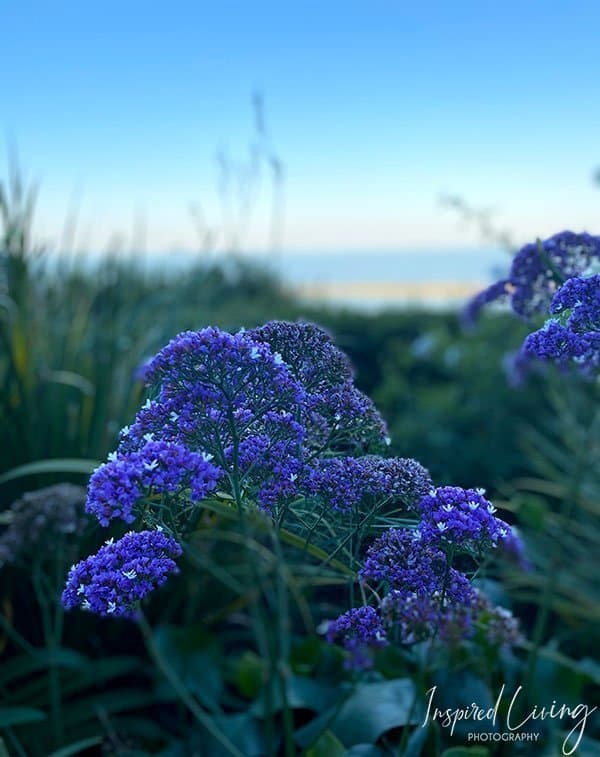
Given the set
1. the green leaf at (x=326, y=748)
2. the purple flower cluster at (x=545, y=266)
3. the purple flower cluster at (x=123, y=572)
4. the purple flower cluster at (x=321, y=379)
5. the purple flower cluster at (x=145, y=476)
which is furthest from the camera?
the green leaf at (x=326, y=748)

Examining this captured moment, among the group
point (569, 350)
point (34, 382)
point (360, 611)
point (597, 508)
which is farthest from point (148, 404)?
point (597, 508)

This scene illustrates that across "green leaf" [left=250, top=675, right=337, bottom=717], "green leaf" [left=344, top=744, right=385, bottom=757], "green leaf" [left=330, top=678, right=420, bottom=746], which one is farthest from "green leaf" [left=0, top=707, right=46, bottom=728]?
"green leaf" [left=344, top=744, right=385, bottom=757]

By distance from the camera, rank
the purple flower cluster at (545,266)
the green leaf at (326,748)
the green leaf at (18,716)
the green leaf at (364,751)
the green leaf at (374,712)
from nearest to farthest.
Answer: the purple flower cluster at (545,266)
the green leaf at (326,748)
the green leaf at (364,751)
the green leaf at (374,712)
the green leaf at (18,716)

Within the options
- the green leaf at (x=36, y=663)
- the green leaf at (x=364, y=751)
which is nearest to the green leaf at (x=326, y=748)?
the green leaf at (x=364, y=751)

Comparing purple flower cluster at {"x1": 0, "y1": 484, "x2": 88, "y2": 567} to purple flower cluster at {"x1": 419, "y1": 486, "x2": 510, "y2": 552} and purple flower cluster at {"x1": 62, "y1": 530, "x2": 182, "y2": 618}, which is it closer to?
purple flower cluster at {"x1": 62, "y1": 530, "x2": 182, "y2": 618}

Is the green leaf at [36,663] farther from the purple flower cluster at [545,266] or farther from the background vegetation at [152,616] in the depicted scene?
the purple flower cluster at [545,266]

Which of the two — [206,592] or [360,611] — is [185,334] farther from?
[206,592]

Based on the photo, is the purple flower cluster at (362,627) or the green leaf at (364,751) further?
the green leaf at (364,751)
